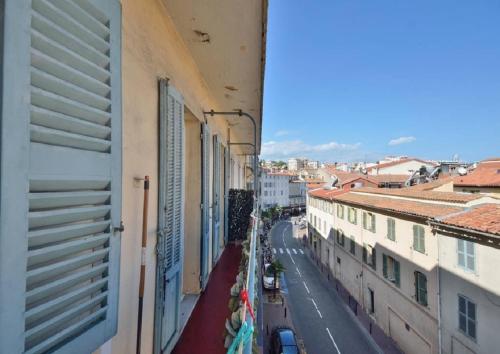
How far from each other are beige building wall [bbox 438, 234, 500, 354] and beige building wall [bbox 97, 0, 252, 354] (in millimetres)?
11428

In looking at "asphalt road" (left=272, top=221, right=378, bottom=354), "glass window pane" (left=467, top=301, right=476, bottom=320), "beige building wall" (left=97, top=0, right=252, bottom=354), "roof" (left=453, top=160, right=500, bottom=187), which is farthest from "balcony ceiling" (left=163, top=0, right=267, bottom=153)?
"roof" (left=453, top=160, right=500, bottom=187)

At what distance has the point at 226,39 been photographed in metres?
3.54

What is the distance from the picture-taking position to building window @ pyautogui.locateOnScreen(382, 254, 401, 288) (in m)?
16.3

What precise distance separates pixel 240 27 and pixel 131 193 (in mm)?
2010

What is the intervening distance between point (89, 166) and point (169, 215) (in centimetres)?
181

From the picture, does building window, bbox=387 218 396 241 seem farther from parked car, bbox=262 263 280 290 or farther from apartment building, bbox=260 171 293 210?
apartment building, bbox=260 171 293 210

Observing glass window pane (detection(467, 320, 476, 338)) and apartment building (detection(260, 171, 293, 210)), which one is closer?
glass window pane (detection(467, 320, 476, 338))

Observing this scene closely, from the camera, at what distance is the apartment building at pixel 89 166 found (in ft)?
3.35

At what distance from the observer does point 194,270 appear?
4762 millimetres

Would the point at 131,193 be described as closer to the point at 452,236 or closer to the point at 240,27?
the point at 240,27

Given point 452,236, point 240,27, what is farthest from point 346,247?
point 240,27

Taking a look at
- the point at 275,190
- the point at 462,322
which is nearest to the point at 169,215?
the point at 462,322

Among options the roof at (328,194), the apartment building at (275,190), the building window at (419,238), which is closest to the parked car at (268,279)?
the roof at (328,194)

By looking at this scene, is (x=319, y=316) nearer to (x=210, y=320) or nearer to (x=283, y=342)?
(x=283, y=342)
